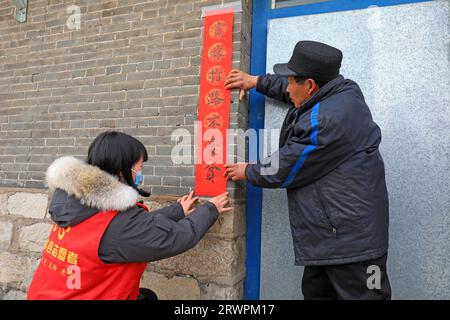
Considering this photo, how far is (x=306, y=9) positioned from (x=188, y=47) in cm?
99

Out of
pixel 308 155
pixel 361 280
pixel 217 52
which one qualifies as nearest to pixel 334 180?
pixel 308 155

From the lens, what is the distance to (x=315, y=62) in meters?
1.98

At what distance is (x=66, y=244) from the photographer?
68.3 inches

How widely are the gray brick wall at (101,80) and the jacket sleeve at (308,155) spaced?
589mm

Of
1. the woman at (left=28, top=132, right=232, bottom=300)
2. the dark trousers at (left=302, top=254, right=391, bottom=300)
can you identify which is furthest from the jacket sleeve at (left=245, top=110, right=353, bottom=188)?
the woman at (left=28, top=132, right=232, bottom=300)

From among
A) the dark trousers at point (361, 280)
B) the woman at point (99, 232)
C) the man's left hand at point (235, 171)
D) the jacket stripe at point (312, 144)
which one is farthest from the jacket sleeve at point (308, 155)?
the woman at point (99, 232)

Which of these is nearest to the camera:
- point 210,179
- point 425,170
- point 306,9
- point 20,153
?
point 425,170

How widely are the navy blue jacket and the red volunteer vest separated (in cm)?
98

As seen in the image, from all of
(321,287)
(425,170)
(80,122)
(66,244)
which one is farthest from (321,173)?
(80,122)

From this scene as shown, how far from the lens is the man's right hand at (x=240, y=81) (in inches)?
97.8

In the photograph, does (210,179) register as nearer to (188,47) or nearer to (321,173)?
(321,173)

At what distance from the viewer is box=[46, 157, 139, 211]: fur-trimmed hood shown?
170 centimetres

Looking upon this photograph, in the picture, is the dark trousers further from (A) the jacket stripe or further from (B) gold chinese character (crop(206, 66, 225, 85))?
(B) gold chinese character (crop(206, 66, 225, 85))

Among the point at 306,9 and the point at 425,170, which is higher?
the point at 306,9
